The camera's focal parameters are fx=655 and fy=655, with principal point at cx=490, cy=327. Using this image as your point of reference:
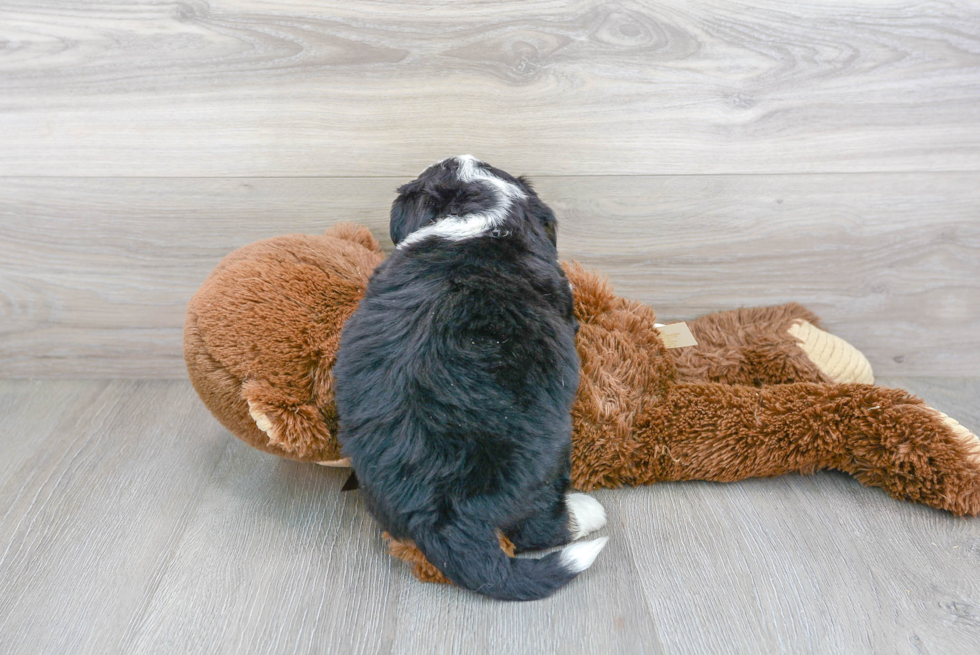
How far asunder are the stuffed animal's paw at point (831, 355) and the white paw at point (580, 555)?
684mm

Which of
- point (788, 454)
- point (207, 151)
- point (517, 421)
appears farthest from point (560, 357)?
point (207, 151)

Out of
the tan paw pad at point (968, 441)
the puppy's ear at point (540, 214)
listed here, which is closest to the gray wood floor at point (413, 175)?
the tan paw pad at point (968, 441)

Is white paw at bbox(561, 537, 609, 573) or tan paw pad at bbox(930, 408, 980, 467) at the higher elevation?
tan paw pad at bbox(930, 408, 980, 467)

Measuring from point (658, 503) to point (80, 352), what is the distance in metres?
1.43

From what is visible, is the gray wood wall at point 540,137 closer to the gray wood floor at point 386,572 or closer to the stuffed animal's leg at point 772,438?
the stuffed animal's leg at point 772,438

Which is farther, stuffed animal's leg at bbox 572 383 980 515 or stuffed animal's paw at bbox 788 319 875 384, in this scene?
stuffed animal's paw at bbox 788 319 875 384

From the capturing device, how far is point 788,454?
1214mm

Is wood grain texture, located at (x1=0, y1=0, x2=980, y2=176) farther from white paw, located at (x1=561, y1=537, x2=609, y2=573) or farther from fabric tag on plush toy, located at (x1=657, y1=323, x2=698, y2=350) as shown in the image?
white paw, located at (x1=561, y1=537, x2=609, y2=573)

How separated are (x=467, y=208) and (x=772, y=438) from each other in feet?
2.29

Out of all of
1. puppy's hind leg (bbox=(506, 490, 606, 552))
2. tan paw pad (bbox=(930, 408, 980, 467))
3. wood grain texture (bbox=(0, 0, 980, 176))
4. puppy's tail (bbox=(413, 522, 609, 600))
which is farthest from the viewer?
wood grain texture (bbox=(0, 0, 980, 176))

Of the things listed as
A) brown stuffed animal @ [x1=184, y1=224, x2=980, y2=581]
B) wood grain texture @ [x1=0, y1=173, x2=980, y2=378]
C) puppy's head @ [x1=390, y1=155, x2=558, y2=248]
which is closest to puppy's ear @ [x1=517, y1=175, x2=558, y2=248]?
puppy's head @ [x1=390, y1=155, x2=558, y2=248]

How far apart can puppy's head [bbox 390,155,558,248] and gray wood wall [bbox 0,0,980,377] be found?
0.27 metres

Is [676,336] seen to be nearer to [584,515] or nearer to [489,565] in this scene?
[584,515]

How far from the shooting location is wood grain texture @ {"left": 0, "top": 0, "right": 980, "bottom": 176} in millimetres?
1357
